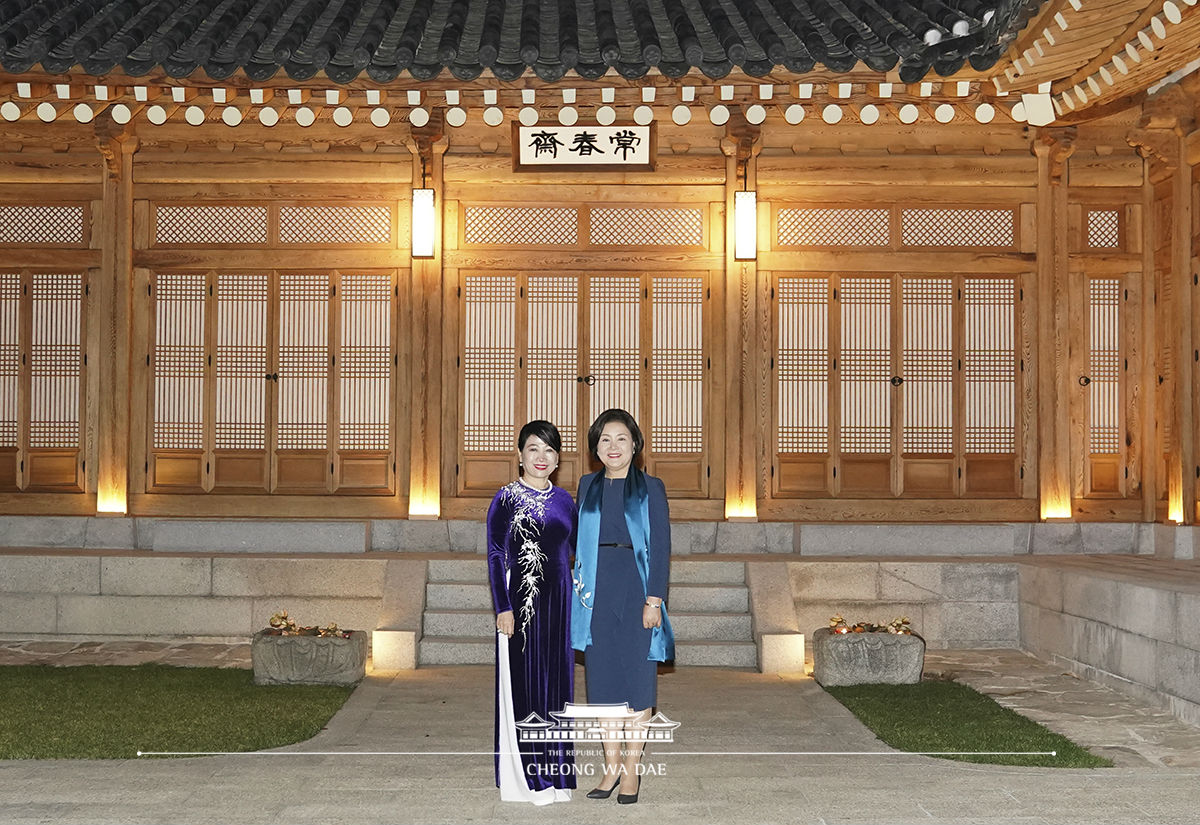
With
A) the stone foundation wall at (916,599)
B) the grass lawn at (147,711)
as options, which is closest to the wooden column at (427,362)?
the grass lawn at (147,711)

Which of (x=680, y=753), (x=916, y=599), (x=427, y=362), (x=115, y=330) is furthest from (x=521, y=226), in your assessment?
(x=680, y=753)

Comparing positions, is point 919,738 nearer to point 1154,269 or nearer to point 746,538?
point 746,538

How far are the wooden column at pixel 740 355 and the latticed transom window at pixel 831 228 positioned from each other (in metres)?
0.49

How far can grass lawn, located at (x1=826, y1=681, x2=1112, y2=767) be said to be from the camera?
6.62m

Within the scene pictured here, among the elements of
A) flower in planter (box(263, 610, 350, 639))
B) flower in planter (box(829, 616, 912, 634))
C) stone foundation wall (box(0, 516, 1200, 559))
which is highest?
stone foundation wall (box(0, 516, 1200, 559))

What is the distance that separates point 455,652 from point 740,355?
3.88 m

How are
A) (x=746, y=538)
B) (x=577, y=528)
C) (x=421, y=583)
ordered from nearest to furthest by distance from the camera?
(x=577, y=528) → (x=421, y=583) → (x=746, y=538)

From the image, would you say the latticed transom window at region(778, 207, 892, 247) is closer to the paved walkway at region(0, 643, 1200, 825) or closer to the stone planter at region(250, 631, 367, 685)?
the paved walkway at region(0, 643, 1200, 825)

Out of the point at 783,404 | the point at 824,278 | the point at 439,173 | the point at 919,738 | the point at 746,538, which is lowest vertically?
the point at 919,738

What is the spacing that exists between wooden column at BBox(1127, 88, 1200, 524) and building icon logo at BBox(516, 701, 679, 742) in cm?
714

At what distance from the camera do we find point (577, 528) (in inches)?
228

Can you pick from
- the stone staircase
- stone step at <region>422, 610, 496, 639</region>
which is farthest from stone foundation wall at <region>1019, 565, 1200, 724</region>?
stone step at <region>422, 610, 496, 639</region>

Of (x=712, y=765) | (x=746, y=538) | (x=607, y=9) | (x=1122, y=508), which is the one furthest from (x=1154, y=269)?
(x=712, y=765)

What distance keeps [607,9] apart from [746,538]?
15.7 feet
